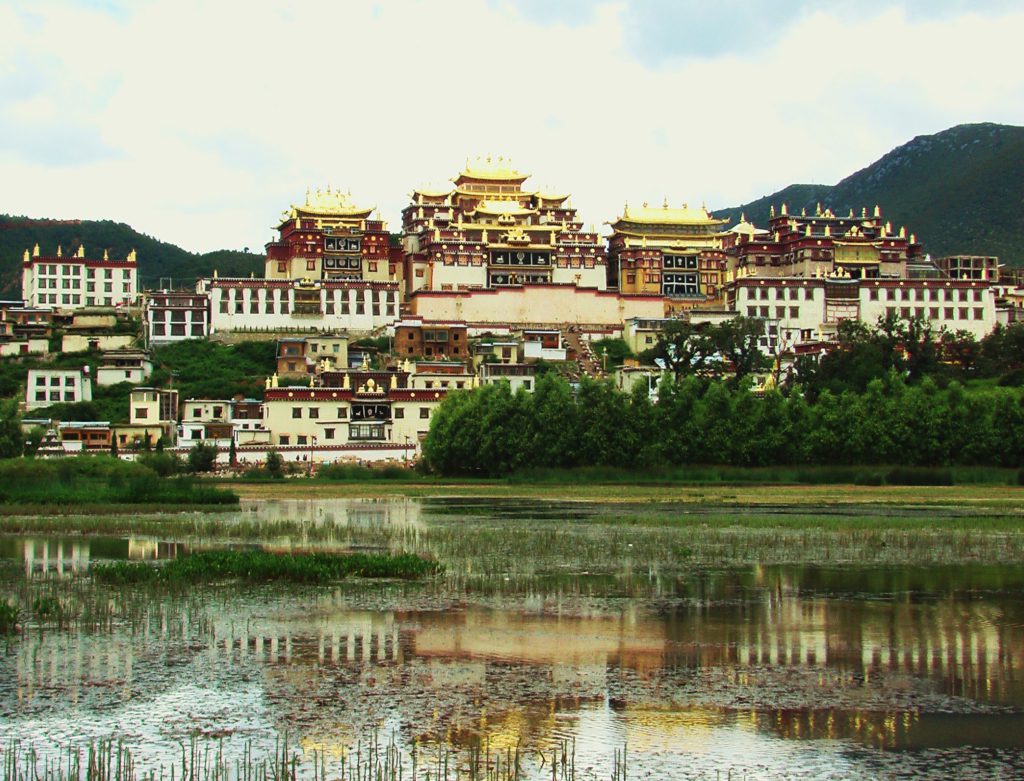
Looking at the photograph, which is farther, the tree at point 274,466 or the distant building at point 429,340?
the distant building at point 429,340

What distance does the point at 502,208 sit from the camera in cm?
11744

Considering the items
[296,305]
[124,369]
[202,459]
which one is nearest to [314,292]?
[296,305]

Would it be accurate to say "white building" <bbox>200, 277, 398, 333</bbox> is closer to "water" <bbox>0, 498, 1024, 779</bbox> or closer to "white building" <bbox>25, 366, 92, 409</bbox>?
"white building" <bbox>25, 366, 92, 409</bbox>

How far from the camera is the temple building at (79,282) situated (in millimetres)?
113188

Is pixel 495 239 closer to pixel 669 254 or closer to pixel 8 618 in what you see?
pixel 669 254

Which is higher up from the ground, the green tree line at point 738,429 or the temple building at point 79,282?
the temple building at point 79,282

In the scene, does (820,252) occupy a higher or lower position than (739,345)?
higher

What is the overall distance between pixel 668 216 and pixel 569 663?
325 feet

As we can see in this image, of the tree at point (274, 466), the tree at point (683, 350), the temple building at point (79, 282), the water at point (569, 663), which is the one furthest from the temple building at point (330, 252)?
the water at point (569, 663)

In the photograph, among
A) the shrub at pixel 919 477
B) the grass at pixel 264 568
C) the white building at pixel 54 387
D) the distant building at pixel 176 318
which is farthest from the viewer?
the distant building at pixel 176 318

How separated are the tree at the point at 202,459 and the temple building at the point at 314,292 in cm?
2985

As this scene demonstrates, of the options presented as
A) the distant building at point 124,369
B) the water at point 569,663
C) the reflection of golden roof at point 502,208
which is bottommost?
the water at point 569,663

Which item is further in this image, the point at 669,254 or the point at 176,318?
the point at 669,254

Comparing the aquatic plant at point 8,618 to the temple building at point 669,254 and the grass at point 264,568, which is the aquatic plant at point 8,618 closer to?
the grass at point 264,568
